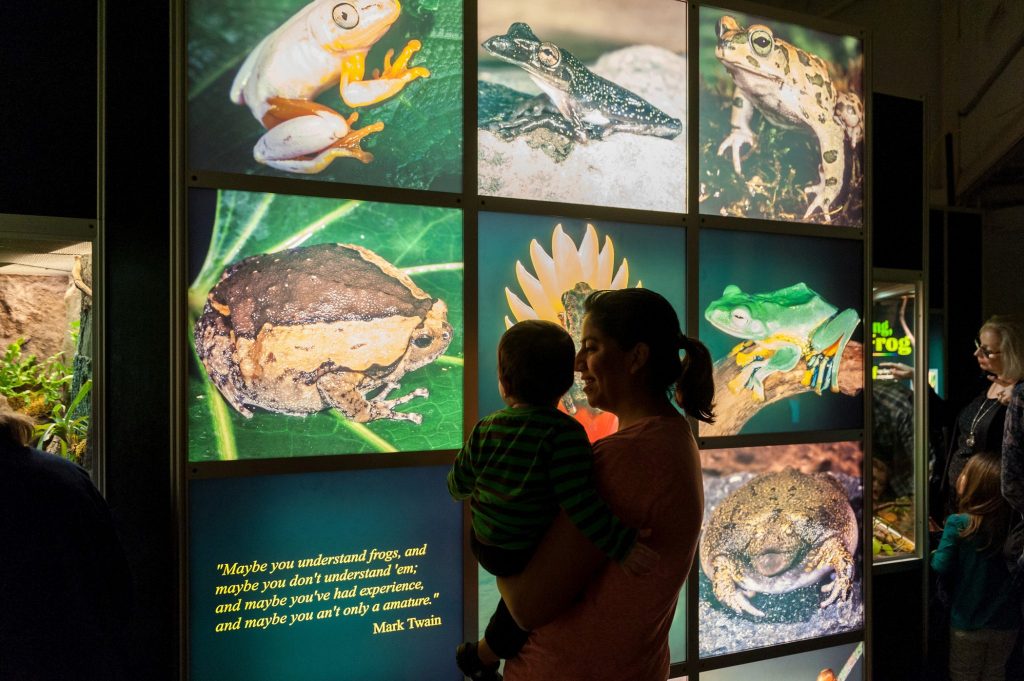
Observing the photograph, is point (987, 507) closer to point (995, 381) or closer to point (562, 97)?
point (995, 381)

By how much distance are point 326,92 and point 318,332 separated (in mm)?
733

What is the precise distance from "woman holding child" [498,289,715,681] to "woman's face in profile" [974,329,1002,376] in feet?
8.86

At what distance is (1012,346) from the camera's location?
325 centimetres

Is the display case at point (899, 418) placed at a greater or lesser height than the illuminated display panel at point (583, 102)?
lesser

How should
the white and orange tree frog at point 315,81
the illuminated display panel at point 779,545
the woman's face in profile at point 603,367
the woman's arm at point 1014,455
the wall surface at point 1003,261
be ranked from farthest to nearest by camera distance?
the wall surface at point 1003,261, the woman's arm at point 1014,455, the illuminated display panel at point 779,545, the white and orange tree frog at point 315,81, the woman's face in profile at point 603,367

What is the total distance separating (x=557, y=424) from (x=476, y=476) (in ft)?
0.78

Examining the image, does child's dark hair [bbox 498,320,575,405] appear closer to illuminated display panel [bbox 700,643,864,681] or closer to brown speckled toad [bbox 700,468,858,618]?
brown speckled toad [bbox 700,468,858,618]

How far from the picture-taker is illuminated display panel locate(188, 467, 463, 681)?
2078 millimetres

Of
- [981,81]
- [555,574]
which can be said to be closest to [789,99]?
[555,574]

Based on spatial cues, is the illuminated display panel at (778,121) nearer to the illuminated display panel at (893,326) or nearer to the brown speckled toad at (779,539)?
the illuminated display panel at (893,326)

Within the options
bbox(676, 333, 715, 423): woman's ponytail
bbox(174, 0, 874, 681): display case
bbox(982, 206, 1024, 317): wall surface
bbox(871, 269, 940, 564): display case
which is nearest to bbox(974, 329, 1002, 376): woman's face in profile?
bbox(871, 269, 940, 564): display case

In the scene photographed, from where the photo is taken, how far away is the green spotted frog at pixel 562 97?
2.44 m

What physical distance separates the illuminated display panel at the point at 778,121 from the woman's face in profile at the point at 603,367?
156 cm

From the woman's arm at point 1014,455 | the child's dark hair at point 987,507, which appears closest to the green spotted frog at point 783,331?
the woman's arm at point 1014,455
